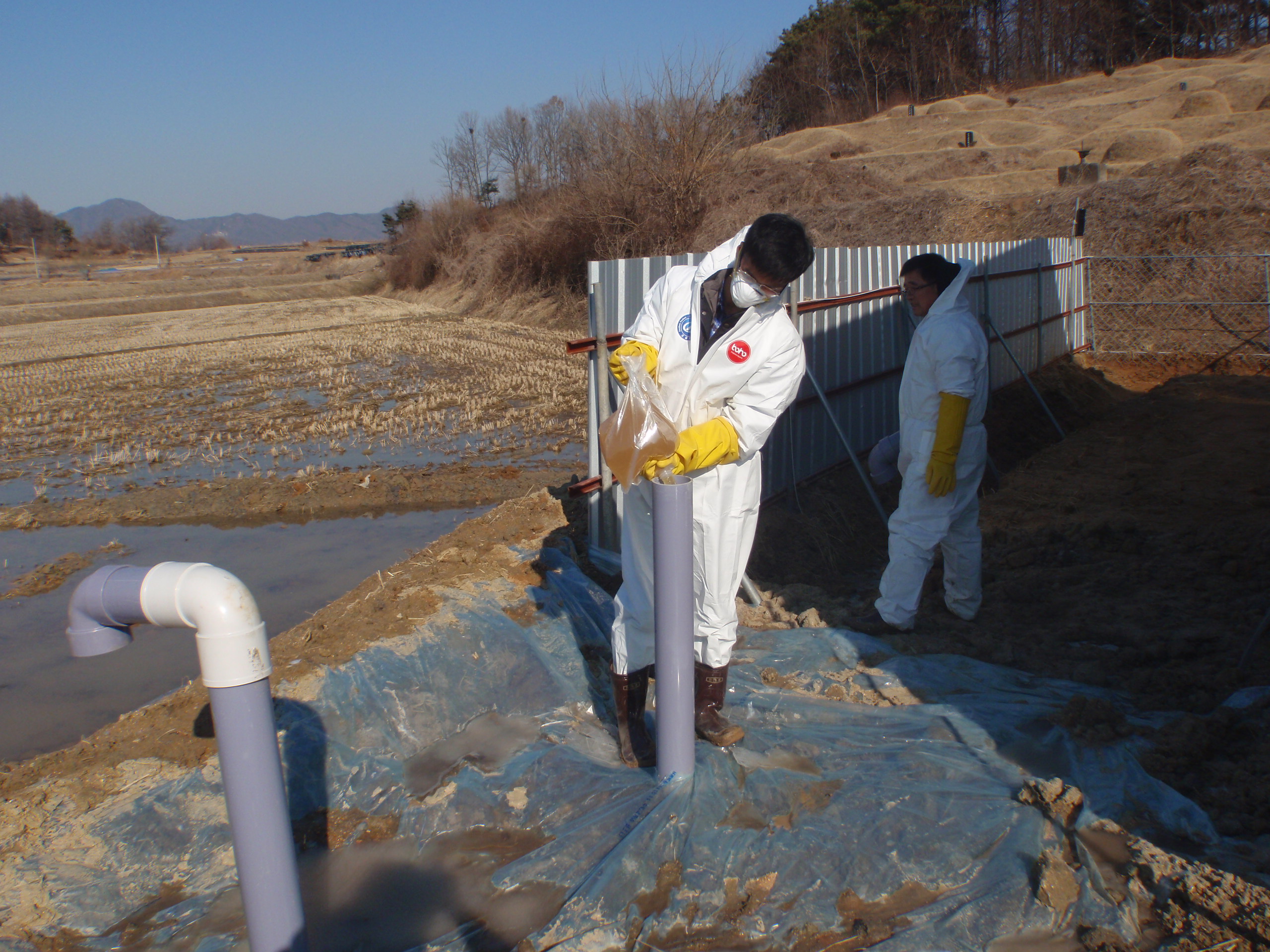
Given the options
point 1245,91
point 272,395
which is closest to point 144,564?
point 272,395

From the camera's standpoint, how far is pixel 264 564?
6215mm

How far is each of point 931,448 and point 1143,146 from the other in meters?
20.3

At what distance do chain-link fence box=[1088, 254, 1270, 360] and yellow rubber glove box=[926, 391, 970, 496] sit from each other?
33.9 feet

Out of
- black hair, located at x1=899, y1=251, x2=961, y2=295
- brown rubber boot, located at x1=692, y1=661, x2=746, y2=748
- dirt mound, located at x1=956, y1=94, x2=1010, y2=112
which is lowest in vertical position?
brown rubber boot, located at x1=692, y1=661, x2=746, y2=748

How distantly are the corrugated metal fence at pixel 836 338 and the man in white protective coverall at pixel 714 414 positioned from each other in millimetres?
1616

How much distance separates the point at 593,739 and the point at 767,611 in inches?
64.0

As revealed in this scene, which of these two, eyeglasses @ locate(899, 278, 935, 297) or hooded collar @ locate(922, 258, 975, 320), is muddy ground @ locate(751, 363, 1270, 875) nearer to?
hooded collar @ locate(922, 258, 975, 320)

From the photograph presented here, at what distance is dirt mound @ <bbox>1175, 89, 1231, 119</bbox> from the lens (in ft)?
77.8

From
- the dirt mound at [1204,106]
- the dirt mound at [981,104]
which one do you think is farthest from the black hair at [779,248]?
the dirt mound at [981,104]

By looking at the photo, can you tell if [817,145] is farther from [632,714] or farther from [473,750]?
[473,750]

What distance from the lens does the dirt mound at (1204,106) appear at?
23703mm

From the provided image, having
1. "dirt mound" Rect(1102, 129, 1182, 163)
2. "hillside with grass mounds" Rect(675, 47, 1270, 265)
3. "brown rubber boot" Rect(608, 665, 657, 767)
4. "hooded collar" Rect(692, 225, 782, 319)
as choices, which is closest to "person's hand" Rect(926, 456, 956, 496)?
"hooded collar" Rect(692, 225, 782, 319)

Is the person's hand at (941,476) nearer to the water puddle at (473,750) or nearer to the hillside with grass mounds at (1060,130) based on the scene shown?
the water puddle at (473,750)

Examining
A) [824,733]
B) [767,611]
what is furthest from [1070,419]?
[824,733]
